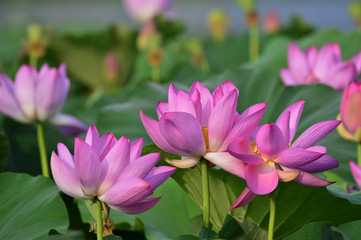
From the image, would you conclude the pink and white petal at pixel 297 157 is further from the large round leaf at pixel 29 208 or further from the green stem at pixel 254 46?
the green stem at pixel 254 46

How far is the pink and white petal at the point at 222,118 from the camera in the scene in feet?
2.18

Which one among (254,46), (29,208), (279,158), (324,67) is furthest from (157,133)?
(254,46)

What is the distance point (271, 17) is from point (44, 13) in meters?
6.61

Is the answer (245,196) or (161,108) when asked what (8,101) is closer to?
(161,108)

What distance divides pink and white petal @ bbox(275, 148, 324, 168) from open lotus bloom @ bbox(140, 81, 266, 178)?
0.05m

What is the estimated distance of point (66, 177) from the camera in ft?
2.18

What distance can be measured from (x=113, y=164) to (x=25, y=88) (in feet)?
1.87

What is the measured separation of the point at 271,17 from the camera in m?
2.98

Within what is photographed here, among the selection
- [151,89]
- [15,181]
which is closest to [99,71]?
[151,89]

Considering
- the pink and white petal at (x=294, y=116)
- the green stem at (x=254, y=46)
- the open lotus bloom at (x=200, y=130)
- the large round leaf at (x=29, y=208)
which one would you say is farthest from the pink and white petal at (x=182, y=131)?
the green stem at (x=254, y=46)

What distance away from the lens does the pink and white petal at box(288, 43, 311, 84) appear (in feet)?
4.32

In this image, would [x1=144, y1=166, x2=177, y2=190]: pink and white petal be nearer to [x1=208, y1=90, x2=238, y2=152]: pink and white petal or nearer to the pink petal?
[x1=208, y1=90, x2=238, y2=152]: pink and white petal

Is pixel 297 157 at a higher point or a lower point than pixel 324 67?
higher

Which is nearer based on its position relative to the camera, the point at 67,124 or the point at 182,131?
the point at 182,131
